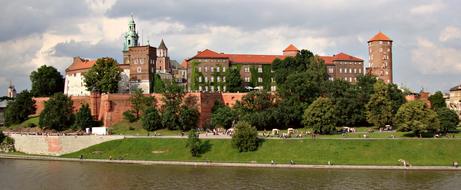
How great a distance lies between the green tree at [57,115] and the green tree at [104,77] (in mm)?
8548

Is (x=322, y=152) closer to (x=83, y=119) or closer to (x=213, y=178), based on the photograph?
(x=213, y=178)

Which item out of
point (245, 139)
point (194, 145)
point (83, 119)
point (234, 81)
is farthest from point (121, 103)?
point (245, 139)

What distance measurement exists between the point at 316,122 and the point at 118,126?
963 inches

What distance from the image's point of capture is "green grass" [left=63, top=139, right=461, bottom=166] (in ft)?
158

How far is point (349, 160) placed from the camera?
4838 cm

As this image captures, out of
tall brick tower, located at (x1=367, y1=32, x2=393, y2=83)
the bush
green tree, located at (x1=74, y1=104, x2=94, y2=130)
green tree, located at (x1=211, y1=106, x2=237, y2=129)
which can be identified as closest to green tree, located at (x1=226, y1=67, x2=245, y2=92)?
green tree, located at (x1=211, y1=106, x2=237, y2=129)

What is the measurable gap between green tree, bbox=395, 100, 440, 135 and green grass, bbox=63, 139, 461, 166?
2386mm

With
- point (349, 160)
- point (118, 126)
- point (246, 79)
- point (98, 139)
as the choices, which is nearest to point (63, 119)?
point (118, 126)

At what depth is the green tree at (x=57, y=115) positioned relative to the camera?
69125mm

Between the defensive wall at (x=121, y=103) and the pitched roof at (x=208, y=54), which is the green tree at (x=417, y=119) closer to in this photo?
the defensive wall at (x=121, y=103)

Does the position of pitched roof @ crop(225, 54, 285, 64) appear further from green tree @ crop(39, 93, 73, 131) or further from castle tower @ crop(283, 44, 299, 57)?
green tree @ crop(39, 93, 73, 131)

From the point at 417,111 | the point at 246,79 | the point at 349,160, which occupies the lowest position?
the point at 349,160

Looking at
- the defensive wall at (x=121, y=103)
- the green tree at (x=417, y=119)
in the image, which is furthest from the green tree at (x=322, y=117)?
the defensive wall at (x=121, y=103)

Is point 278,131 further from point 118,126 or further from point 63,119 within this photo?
point 63,119
